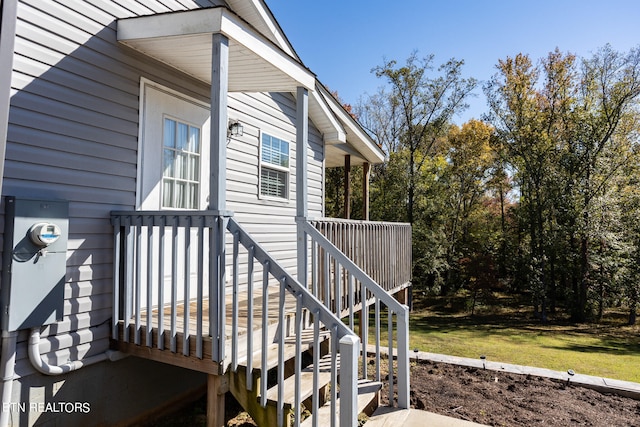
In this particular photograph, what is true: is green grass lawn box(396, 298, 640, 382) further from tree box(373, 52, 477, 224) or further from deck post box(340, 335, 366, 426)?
deck post box(340, 335, 366, 426)

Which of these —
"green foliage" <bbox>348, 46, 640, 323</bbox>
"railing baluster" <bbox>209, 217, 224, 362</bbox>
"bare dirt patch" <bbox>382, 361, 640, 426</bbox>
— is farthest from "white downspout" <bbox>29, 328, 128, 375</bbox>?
"green foliage" <bbox>348, 46, 640, 323</bbox>

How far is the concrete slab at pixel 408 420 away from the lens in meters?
3.54

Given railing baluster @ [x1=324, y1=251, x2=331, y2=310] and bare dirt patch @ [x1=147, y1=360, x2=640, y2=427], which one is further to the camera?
railing baluster @ [x1=324, y1=251, x2=331, y2=310]

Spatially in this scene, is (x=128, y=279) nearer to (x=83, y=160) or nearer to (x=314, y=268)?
(x=83, y=160)

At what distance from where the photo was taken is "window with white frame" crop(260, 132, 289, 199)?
5.94 meters

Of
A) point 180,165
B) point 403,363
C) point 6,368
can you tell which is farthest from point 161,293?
point 403,363

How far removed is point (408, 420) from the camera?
3625 mm

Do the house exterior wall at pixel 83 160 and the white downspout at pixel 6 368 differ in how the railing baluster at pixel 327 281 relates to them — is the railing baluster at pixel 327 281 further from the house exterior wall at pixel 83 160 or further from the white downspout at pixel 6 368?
the white downspout at pixel 6 368

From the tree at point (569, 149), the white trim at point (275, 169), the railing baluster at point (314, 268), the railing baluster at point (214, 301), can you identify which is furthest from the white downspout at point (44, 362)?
the tree at point (569, 149)

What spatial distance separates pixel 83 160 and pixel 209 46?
1468mm

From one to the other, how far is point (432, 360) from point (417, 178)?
1134 centimetres

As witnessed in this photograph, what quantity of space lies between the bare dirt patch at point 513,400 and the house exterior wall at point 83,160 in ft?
9.34

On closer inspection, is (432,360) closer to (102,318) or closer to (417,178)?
(102,318)

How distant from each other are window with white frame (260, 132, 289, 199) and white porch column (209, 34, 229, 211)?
2.78 m
